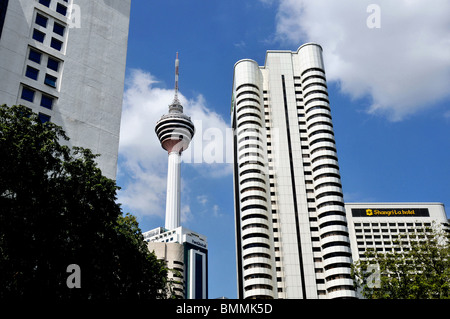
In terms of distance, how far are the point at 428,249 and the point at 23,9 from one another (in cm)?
4719

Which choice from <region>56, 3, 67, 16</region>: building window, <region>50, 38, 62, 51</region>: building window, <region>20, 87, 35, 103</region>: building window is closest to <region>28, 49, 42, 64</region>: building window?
<region>50, 38, 62, 51</region>: building window

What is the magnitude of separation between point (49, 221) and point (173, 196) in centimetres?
14967

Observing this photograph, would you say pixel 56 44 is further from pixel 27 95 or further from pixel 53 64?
pixel 27 95

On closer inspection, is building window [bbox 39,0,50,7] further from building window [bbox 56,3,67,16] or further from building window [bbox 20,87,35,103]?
building window [bbox 20,87,35,103]

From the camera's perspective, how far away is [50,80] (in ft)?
159

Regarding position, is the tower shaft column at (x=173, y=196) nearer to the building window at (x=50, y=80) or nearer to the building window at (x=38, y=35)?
the building window at (x=50, y=80)

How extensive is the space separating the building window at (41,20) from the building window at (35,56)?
3.83 meters

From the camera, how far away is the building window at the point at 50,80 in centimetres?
4803

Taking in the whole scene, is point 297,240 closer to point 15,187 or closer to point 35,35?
point 35,35

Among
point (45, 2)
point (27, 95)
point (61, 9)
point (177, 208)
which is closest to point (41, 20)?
point (45, 2)

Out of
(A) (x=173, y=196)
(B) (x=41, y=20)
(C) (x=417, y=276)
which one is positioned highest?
(A) (x=173, y=196)

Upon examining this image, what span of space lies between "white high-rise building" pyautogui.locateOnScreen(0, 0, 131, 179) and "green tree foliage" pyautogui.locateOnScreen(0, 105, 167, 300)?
1973 cm
